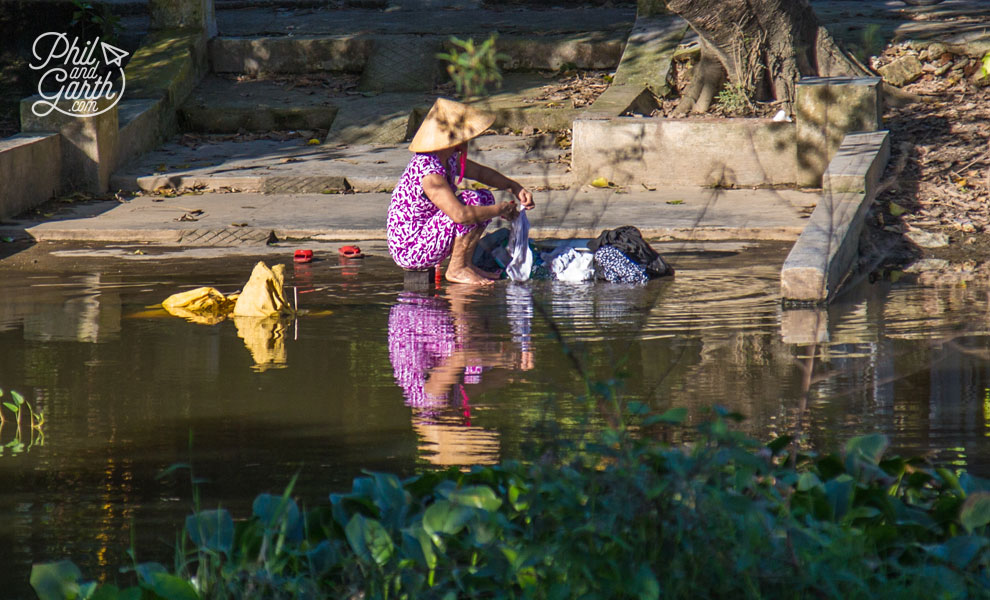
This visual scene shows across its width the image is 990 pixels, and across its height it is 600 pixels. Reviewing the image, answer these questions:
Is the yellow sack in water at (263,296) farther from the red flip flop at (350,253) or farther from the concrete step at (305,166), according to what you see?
the concrete step at (305,166)

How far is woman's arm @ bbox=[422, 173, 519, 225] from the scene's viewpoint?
7633 millimetres

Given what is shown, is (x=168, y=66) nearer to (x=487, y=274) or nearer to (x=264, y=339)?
(x=487, y=274)

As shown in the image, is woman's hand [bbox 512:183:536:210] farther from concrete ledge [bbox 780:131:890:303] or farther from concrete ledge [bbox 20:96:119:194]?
concrete ledge [bbox 20:96:119:194]

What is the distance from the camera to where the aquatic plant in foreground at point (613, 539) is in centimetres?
278

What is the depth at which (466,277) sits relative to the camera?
8.00 meters

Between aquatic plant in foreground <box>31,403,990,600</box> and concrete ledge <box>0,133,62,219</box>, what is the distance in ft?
25.2

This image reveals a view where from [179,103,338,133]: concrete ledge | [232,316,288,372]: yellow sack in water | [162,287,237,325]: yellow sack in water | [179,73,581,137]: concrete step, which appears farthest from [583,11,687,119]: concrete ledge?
[232,316,288,372]: yellow sack in water

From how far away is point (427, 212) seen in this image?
793cm

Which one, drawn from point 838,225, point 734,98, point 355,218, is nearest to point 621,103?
point 734,98

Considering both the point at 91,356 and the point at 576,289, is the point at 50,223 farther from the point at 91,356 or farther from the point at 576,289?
the point at 576,289

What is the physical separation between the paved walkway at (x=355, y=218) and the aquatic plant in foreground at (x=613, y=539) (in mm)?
5561

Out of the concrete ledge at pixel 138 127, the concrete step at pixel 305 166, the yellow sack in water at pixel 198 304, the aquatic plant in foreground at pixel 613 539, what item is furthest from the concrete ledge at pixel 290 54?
the aquatic plant in foreground at pixel 613 539

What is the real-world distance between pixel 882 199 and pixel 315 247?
4492 mm

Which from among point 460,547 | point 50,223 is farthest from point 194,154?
point 460,547
